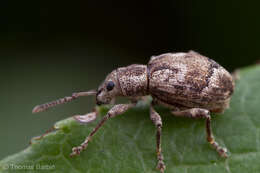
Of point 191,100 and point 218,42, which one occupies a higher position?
point 218,42

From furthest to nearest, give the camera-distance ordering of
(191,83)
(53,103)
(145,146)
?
(53,103), (191,83), (145,146)

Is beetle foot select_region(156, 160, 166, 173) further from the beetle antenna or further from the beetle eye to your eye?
the beetle antenna

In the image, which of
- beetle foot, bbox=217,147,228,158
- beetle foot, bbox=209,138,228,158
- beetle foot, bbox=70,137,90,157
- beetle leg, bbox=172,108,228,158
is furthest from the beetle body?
beetle foot, bbox=70,137,90,157

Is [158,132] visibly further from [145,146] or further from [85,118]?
[85,118]

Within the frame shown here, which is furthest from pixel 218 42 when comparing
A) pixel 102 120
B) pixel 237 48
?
pixel 102 120

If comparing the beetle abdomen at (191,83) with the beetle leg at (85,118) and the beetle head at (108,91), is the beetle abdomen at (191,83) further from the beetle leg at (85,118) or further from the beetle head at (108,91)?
the beetle leg at (85,118)

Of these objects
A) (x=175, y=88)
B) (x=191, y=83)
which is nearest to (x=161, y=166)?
(x=175, y=88)

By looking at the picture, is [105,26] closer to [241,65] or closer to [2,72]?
[2,72]
